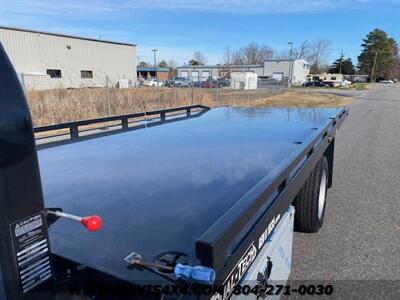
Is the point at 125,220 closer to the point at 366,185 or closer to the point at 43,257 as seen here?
the point at 43,257

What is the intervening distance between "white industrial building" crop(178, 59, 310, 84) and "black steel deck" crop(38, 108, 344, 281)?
75.2 meters

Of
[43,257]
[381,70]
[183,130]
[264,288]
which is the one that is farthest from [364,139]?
[381,70]

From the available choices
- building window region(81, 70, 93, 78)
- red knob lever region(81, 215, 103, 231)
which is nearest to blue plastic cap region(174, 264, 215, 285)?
red knob lever region(81, 215, 103, 231)

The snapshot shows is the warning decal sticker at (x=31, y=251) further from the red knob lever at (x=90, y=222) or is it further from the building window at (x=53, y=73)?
the building window at (x=53, y=73)

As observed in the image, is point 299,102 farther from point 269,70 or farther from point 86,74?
point 269,70

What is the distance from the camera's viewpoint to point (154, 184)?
220 centimetres

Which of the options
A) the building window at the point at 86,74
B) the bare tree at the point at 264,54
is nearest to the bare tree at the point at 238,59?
the bare tree at the point at 264,54

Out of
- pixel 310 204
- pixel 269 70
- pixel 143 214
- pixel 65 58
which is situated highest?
pixel 65 58

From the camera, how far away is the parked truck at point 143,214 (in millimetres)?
987

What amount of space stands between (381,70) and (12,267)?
12615 centimetres

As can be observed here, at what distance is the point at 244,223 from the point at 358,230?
320 cm

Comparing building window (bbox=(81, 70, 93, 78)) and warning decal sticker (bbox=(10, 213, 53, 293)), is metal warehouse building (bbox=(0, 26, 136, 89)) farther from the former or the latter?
warning decal sticker (bbox=(10, 213, 53, 293))

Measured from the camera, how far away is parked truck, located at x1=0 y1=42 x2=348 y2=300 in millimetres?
987

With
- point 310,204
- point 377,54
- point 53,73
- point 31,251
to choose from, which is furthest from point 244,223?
point 377,54
